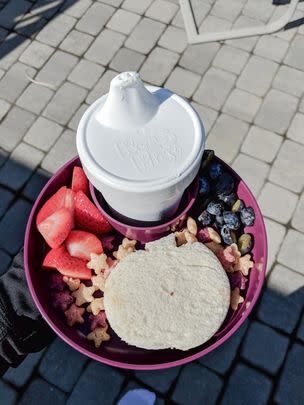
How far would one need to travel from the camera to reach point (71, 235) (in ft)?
6.90

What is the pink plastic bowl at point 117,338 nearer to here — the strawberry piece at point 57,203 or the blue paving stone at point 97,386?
the strawberry piece at point 57,203

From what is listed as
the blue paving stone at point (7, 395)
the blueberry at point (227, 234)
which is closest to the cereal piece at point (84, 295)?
the blueberry at point (227, 234)

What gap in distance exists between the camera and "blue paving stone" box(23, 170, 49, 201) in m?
3.40

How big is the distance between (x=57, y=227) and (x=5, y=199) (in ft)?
4.96

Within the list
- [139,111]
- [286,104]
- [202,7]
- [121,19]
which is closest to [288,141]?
[286,104]

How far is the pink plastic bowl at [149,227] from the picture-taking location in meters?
1.97

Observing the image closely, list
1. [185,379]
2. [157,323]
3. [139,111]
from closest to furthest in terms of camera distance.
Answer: [139,111] → [157,323] → [185,379]

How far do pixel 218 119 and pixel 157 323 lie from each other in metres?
2.08

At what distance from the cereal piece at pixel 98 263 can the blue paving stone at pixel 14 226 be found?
1.34 m

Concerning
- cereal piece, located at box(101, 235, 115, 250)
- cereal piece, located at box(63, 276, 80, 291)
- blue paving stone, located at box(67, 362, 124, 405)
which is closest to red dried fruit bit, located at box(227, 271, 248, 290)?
cereal piece, located at box(101, 235, 115, 250)

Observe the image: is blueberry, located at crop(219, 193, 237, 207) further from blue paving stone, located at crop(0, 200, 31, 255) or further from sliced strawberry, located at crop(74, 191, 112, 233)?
blue paving stone, located at crop(0, 200, 31, 255)

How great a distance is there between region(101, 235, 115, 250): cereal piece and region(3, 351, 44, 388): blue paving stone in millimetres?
1142

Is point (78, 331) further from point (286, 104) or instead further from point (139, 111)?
point (286, 104)

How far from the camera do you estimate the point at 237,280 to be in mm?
2096
